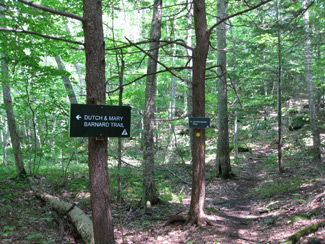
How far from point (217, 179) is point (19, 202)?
767 cm

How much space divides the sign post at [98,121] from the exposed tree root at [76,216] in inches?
108

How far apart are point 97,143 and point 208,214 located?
174 inches

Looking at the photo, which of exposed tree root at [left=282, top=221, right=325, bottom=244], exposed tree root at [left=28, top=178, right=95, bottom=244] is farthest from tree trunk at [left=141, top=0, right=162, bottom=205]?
exposed tree root at [left=282, top=221, right=325, bottom=244]

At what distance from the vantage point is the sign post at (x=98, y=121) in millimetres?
3051

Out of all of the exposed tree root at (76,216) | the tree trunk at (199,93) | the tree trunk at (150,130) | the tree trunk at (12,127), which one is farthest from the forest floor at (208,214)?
the tree trunk at (199,93)

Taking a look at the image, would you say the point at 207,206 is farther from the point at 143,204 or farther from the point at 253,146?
the point at 253,146

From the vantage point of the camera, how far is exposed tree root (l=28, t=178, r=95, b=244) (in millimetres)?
5047

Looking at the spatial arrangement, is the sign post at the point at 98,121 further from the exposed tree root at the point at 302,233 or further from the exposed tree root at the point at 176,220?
the exposed tree root at the point at 176,220

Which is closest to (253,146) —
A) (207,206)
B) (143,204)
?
(207,206)

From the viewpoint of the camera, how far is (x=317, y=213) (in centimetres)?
474

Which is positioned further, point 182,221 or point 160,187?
point 160,187

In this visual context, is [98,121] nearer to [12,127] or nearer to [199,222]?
[199,222]

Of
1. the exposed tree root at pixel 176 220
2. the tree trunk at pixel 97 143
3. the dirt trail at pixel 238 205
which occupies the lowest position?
the dirt trail at pixel 238 205

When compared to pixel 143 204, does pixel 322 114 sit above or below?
above
